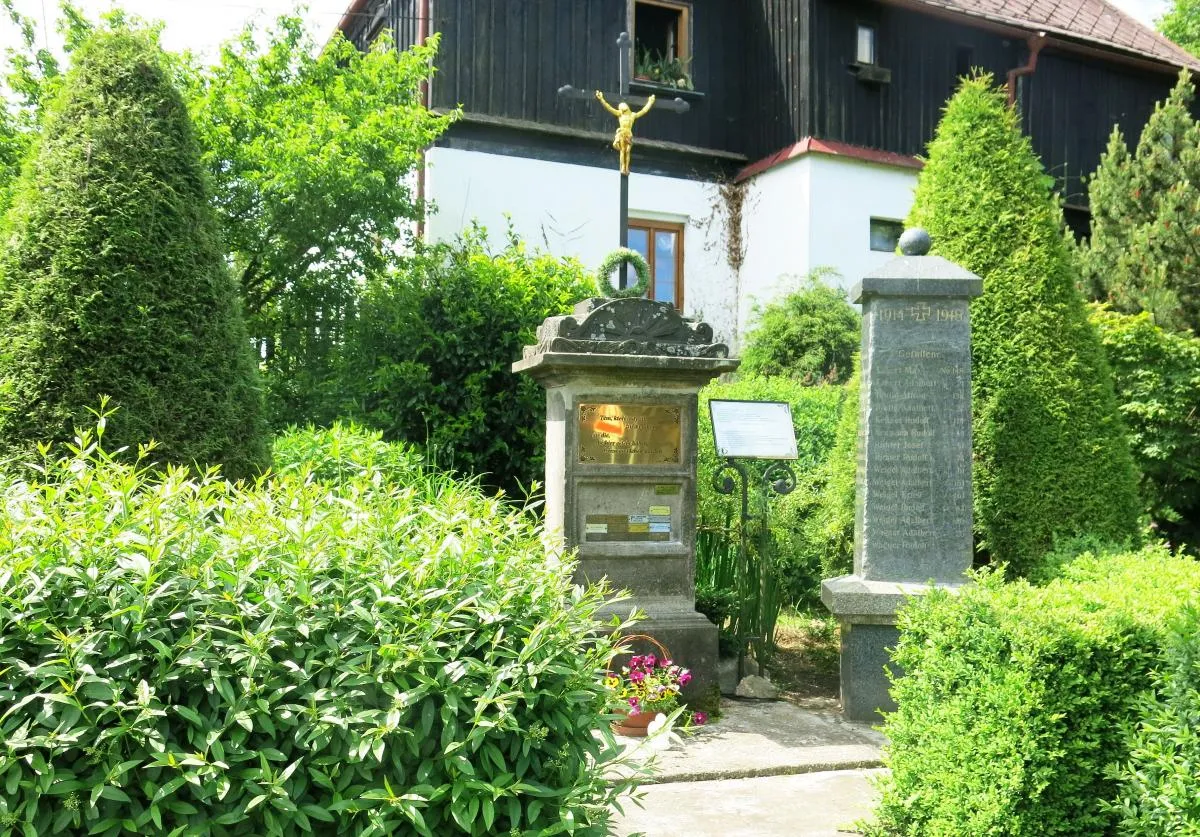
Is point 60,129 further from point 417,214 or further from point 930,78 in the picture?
point 930,78

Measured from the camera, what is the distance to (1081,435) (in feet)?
21.0

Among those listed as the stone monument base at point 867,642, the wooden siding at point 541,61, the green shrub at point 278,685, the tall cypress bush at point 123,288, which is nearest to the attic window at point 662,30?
the wooden siding at point 541,61

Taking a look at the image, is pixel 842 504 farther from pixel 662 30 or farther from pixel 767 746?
pixel 662 30

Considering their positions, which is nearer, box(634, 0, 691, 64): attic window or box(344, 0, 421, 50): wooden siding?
box(344, 0, 421, 50): wooden siding

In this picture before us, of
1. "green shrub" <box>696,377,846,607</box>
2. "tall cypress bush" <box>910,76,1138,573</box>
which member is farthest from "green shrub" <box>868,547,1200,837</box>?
"green shrub" <box>696,377,846,607</box>

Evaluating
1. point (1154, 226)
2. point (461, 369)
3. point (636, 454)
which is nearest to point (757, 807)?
point (636, 454)

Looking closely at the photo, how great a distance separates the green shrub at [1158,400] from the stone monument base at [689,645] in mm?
4798

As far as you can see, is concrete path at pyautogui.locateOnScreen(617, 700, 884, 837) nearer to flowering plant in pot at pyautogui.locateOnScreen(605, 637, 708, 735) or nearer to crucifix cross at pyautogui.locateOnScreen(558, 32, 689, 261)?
flowering plant in pot at pyautogui.locateOnScreen(605, 637, 708, 735)

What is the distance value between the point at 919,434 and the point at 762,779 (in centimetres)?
228

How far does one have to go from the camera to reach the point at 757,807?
165 inches

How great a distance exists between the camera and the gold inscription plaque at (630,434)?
5.81 m

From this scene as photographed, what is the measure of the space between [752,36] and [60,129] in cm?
1213

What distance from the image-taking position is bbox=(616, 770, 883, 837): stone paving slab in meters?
3.89

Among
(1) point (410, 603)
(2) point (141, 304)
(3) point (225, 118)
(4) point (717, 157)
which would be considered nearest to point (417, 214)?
(3) point (225, 118)
